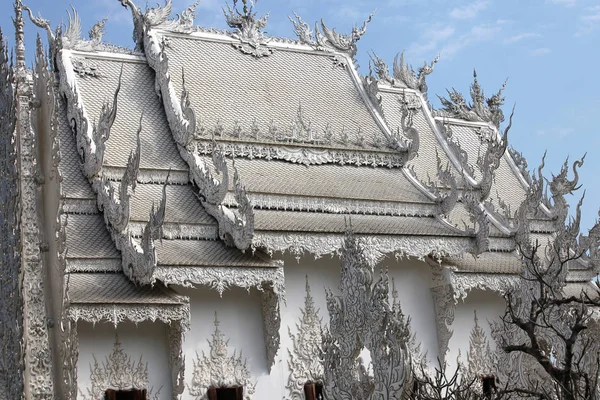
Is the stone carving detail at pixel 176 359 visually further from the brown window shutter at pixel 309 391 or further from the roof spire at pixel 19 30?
the roof spire at pixel 19 30

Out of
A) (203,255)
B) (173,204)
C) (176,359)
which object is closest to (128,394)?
(176,359)

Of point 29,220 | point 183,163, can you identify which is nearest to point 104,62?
point 183,163

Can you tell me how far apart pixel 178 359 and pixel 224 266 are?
128cm

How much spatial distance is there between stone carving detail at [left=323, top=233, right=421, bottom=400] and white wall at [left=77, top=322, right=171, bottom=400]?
13.6 ft

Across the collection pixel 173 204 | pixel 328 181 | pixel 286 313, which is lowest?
pixel 286 313

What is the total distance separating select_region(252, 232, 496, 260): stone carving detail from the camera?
13812 millimetres

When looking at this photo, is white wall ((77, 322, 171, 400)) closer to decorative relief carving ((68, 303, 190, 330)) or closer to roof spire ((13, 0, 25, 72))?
decorative relief carving ((68, 303, 190, 330))

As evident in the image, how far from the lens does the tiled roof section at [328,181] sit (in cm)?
1498

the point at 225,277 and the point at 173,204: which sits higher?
the point at 173,204

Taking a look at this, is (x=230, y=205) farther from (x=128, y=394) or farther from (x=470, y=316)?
(x=470, y=316)

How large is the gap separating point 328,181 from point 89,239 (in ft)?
13.1

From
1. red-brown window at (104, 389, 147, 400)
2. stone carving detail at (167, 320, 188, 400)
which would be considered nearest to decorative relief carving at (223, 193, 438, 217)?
stone carving detail at (167, 320, 188, 400)

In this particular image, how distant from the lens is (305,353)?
14.1m

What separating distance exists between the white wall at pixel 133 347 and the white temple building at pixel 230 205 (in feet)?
0.06
